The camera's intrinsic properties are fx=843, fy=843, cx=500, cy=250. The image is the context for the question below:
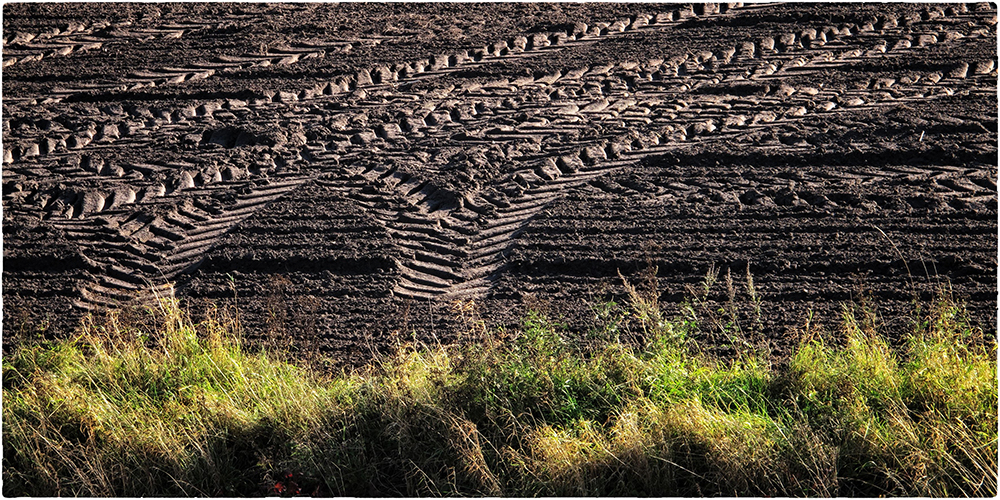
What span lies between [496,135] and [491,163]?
0.49 metres

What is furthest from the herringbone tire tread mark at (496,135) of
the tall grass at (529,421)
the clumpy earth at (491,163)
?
the tall grass at (529,421)

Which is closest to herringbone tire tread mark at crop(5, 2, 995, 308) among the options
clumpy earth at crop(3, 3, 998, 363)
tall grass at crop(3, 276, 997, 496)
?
clumpy earth at crop(3, 3, 998, 363)

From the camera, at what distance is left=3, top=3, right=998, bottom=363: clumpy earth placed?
4871 millimetres

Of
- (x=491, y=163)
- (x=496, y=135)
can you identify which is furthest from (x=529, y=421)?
(x=496, y=135)

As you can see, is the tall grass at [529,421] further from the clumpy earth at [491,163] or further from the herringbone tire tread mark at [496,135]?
the herringbone tire tread mark at [496,135]

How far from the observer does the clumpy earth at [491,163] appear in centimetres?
487

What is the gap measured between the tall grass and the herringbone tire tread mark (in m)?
1.14

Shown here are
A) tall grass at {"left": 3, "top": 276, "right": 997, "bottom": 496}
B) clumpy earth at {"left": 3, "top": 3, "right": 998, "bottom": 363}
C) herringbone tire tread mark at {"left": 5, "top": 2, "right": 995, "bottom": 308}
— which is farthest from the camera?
herringbone tire tread mark at {"left": 5, "top": 2, "right": 995, "bottom": 308}

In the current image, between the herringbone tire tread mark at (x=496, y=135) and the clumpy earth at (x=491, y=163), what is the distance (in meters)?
0.03

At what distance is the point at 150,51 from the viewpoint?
8336mm

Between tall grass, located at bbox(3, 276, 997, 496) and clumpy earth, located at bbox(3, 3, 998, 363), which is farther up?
clumpy earth, located at bbox(3, 3, 998, 363)

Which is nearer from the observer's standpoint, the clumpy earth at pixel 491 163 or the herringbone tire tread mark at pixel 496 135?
the clumpy earth at pixel 491 163

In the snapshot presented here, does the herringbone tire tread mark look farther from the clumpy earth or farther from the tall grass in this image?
the tall grass

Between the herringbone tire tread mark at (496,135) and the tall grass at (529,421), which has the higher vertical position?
the herringbone tire tread mark at (496,135)
